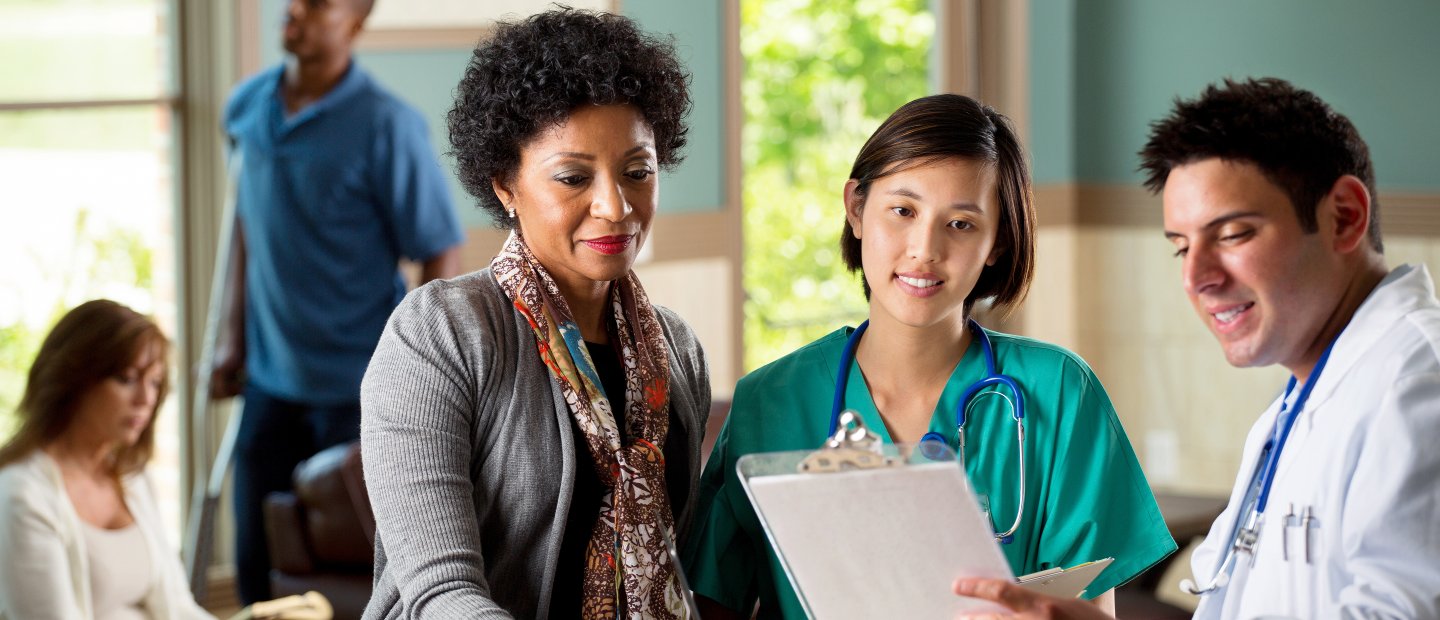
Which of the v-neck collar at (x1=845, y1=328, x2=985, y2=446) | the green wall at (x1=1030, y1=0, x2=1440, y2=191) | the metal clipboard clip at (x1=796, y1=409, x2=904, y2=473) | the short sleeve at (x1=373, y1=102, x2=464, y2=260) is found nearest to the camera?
the metal clipboard clip at (x1=796, y1=409, x2=904, y2=473)

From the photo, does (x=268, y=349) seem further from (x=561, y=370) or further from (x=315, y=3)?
(x=561, y=370)

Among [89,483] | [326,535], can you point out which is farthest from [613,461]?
[326,535]

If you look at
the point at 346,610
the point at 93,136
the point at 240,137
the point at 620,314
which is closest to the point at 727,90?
the point at 240,137

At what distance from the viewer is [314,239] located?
3803mm

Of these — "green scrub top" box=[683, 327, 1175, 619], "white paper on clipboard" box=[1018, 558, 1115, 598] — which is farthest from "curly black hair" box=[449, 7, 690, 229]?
"white paper on clipboard" box=[1018, 558, 1115, 598]

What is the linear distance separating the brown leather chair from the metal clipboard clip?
1960 millimetres

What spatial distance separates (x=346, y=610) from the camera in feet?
10.6

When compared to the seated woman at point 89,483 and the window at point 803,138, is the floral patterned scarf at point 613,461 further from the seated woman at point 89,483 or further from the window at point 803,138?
the window at point 803,138

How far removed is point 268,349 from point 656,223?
1.29 meters

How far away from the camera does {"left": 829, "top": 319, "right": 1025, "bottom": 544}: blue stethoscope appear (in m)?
1.69

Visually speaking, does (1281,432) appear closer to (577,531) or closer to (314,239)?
(577,531)

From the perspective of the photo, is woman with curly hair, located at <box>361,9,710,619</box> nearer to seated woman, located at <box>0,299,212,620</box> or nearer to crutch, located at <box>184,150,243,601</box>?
seated woman, located at <box>0,299,212,620</box>

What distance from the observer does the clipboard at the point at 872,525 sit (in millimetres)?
1317

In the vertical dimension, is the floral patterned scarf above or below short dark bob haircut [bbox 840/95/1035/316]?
below
